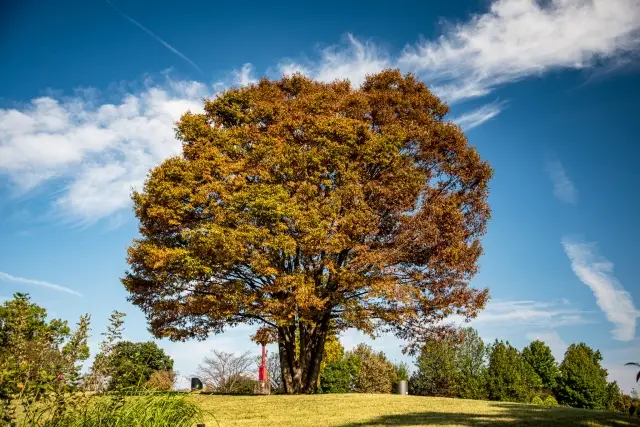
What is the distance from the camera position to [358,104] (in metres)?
20.5

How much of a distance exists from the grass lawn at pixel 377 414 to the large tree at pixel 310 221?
3084mm

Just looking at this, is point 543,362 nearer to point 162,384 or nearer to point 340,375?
point 340,375

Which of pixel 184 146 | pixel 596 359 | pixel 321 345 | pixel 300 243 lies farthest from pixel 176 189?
pixel 596 359

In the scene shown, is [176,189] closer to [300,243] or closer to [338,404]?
[300,243]

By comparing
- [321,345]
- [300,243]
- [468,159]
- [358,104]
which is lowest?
[321,345]

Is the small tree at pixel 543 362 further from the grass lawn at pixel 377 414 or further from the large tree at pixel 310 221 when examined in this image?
the grass lawn at pixel 377 414

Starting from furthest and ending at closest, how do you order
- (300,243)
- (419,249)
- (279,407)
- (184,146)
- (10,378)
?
(184,146) → (419,249) → (300,243) → (279,407) → (10,378)

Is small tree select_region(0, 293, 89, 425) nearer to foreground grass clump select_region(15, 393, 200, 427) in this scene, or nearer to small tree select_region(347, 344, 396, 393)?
foreground grass clump select_region(15, 393, 200, 427)

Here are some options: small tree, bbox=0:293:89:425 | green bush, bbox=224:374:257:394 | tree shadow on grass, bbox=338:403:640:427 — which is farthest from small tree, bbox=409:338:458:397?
small tree, bbox=0:293:89:425

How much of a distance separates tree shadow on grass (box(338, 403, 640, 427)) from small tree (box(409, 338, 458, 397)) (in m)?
29.1

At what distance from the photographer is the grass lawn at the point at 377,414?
447 inches

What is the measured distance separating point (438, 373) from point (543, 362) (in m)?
12.4

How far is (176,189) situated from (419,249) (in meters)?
9.08

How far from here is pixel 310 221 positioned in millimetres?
17125
